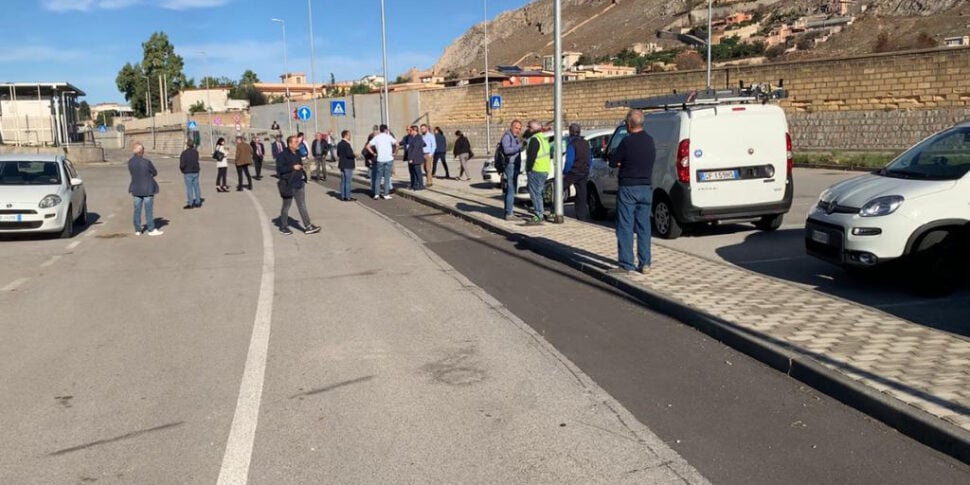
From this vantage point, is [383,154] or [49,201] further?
[383,154]

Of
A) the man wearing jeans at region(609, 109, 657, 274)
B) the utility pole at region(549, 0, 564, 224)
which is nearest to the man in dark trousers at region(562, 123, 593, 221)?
the utility pole at region(549, 0, 564, 224)

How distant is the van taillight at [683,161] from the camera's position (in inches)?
435

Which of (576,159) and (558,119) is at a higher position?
(558,119)

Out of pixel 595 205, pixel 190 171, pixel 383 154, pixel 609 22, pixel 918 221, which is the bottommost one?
pixel 595 205

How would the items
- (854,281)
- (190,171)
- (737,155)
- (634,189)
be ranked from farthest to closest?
1. (190,171)
2. (737,155)
3. (634,189)
4. (854,281)

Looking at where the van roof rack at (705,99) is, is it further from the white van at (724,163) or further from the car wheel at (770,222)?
the car wheel at (770,222)

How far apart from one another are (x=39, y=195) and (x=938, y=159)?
44.5ft

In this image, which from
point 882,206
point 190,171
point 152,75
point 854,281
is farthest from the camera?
point 152,75

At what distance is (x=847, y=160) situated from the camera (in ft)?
82.5

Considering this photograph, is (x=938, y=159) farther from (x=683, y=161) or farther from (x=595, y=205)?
(x=595, y=205)

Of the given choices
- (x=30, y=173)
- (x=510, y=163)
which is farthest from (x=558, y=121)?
(x=30, y=173)

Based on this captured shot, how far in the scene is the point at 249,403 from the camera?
5246mm

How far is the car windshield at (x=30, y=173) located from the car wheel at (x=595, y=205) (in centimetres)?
980

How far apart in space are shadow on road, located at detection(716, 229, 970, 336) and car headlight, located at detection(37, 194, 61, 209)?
1113 cm
